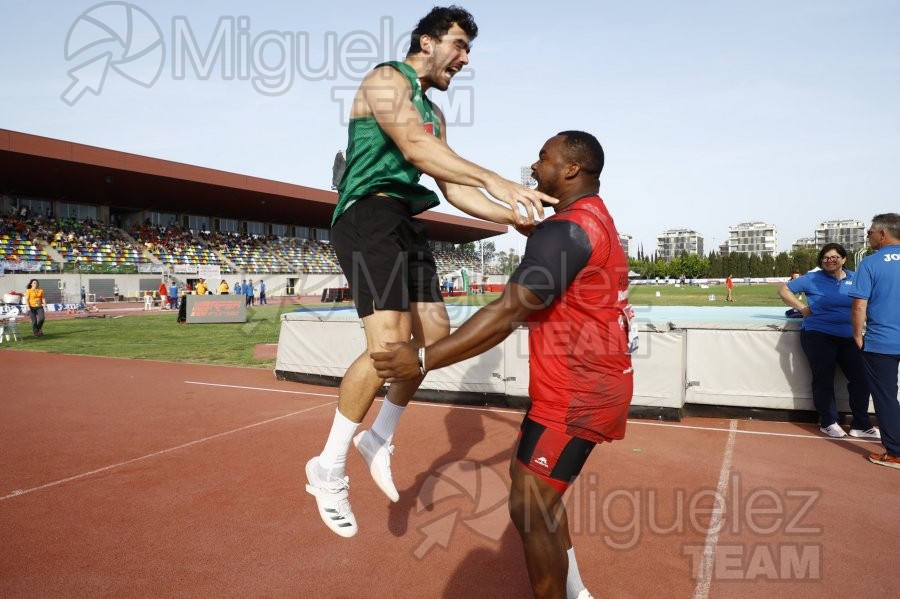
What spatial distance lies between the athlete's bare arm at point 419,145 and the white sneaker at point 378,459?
4.81 feet

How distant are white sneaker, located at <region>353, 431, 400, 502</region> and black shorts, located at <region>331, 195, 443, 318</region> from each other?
2.65 ft

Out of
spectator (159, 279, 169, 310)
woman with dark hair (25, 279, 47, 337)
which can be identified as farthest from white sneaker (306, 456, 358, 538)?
spectator (159, 279, 169, 310)

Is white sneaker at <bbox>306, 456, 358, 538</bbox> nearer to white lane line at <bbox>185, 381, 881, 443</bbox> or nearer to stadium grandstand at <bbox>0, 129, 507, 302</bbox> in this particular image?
white lane line at <bbox>185, 381, 881, 443</bbox>

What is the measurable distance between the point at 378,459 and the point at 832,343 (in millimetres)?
5711

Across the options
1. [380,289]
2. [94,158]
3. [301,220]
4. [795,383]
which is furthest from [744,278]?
[380,289]

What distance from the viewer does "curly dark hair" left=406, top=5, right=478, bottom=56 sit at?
2.96 metres

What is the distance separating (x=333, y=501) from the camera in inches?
114

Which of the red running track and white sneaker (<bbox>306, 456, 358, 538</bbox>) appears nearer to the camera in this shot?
white sneaker (<bbox>306, 456, 358, 538</bbox>)

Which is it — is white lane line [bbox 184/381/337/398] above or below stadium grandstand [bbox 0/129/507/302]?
below

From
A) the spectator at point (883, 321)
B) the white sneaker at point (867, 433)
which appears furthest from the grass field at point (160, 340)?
the spectator at point (883, 321)

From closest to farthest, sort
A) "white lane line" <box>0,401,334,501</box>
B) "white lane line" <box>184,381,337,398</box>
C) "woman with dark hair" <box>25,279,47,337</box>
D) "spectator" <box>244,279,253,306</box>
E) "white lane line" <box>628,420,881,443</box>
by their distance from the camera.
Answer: "white lane line" <box>0,401,334,501</box> → "white lane line" <box>628,420,881,443</box> → "white lane line" <box>184,381,337,398</box> → "woman with dark hair" <box>25,279,47,337</box> → "spectator" <box>244,279,253,306</box>

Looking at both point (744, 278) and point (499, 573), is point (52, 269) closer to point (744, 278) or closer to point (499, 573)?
point (499, 573)

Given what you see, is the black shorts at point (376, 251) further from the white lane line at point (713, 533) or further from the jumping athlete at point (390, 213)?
the white lane line at point (713, 533)

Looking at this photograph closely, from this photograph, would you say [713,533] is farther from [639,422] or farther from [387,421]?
[639,422]
